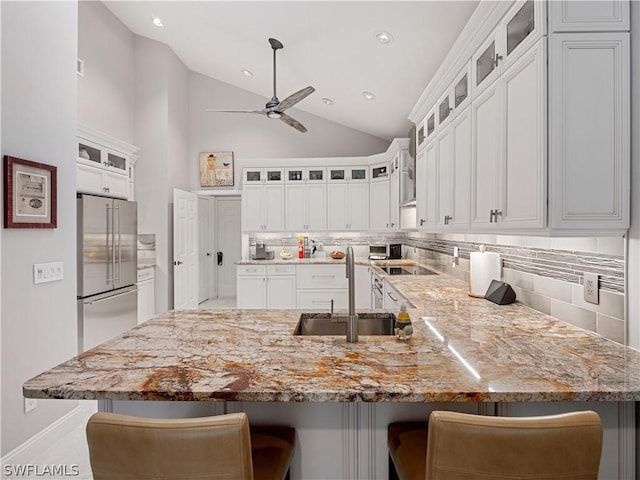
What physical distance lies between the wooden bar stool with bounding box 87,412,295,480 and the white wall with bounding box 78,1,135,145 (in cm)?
479

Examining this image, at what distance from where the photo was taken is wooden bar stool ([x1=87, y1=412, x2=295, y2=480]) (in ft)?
2.94

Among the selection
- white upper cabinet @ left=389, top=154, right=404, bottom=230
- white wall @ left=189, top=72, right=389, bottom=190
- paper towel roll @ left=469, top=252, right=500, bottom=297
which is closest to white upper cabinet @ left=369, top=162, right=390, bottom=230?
white upper cabinet @ left=389, top=154, right=404, bottom=230

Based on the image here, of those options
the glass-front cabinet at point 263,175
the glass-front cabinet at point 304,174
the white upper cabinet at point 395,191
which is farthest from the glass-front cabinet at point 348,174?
the glass-front cabinet at point 263,175

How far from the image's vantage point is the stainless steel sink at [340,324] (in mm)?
1960

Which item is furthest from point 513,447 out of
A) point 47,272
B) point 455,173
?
point 47,272

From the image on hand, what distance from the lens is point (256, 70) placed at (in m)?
5.52

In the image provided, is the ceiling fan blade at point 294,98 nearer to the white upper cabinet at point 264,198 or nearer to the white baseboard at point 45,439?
the white upper cabinet at point 264,198

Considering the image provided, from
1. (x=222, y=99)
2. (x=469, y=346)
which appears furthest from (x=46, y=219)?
(x=222, y=99)

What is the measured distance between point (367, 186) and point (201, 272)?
3530 mm

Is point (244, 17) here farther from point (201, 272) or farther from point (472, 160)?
point (201, 272)

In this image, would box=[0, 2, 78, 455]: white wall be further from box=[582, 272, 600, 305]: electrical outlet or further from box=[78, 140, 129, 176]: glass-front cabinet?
box=[582, 272, 600, 305]: electrical outlet

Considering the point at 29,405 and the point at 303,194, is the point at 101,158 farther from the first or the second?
the point at 29,405

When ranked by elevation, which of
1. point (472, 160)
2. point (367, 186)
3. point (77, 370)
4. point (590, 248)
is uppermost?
point (367, 186)

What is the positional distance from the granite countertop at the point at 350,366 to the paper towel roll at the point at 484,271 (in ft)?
2.17
